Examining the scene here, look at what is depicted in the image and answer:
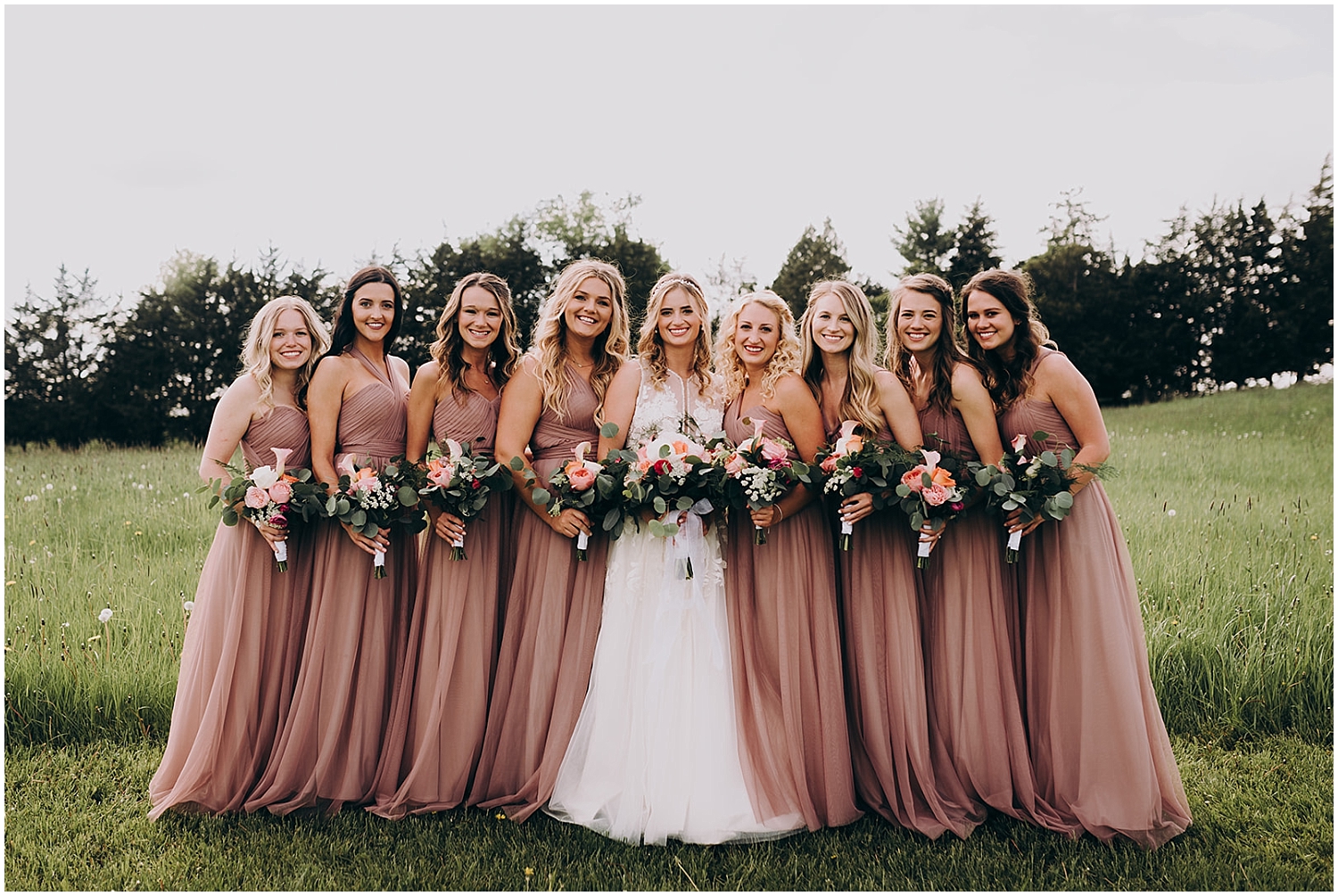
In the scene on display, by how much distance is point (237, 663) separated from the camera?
16.5 ft

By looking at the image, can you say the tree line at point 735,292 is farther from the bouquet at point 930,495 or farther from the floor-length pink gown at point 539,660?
the bouquet at point 930,495

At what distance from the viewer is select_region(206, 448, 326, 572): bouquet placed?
190 inches

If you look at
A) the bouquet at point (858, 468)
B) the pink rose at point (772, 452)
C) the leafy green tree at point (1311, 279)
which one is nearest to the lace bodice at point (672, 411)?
the pink rose at point (772, 452)

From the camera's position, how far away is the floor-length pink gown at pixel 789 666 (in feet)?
15.6

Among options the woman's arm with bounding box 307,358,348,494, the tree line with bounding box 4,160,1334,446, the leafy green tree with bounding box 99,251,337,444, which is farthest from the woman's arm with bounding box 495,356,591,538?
the leafy green tree with bounding box 99,251,337,444

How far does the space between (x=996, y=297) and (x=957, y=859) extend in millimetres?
3113

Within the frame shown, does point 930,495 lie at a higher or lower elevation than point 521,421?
lower

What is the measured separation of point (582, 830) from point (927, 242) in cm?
2636

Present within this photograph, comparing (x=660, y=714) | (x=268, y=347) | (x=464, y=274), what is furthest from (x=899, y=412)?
(x=464, y=274)

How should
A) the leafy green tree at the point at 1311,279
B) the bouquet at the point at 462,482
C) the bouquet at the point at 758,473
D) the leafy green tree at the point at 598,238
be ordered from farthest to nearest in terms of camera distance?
the leafy green tree at the point at 598,238
the leafy green tree at the point at 1311,279
the bouquet at the point at 462,482
the bouquet at the point at 758,473

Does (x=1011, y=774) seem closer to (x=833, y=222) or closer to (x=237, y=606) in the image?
(x=237, y=606)

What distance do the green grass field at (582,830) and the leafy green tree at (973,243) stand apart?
17.0m

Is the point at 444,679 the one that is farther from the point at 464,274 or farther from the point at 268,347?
the point at 464,274

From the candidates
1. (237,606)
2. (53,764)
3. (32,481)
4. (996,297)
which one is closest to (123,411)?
(32,481)
